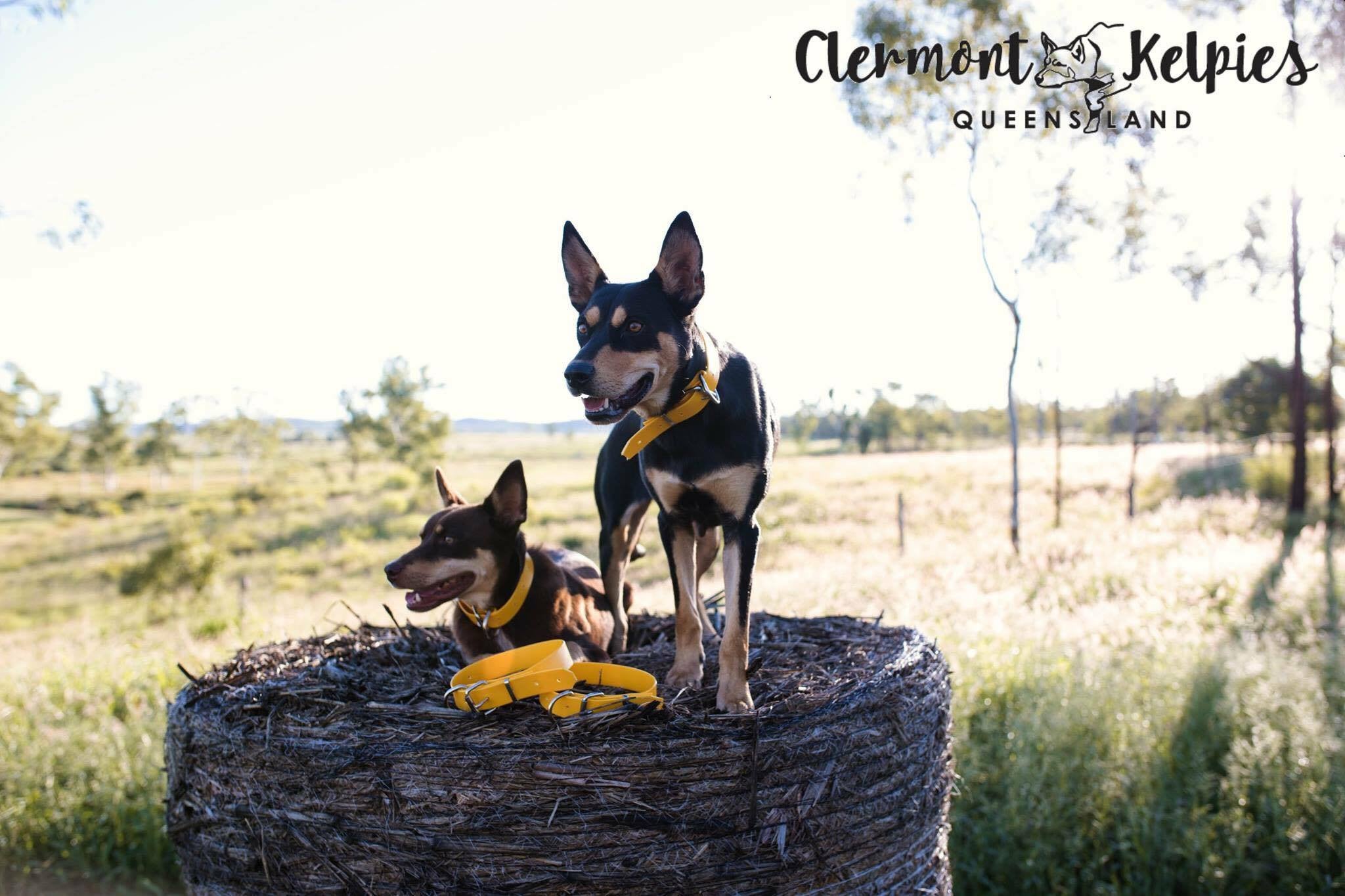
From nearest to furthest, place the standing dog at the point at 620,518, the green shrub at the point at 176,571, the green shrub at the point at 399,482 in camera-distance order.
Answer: the standing dog at the point at 620,518, the green shrub at the point at 176,571, the green shrub at the point at 399,482

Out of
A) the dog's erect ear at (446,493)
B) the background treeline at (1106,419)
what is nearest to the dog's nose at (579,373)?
the dog's erect ear at (446,493)

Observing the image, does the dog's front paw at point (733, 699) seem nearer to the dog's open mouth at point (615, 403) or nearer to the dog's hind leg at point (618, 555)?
the dog's open mouth at point (615, 403)

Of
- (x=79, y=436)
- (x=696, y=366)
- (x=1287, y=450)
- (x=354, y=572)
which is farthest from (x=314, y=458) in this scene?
(x=696, y=366)

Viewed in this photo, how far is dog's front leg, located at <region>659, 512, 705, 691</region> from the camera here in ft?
10.0

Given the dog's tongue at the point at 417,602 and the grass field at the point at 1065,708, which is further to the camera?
the grass field at the point at 1065,708

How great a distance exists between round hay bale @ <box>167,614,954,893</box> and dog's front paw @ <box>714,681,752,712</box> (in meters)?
0.07

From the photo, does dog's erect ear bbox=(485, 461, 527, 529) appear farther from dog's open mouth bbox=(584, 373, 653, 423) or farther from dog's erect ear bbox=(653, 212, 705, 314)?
dog's erect ear bbox=(653, 212, 705, 314)

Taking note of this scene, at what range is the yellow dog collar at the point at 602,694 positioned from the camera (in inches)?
96.0

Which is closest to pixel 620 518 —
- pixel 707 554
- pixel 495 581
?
pixel 707 554

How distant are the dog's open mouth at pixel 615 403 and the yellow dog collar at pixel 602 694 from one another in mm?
737

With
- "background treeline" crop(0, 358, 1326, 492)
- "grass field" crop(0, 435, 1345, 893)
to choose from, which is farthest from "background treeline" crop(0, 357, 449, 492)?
"grass field" crop(0, 435, 1345, 893)

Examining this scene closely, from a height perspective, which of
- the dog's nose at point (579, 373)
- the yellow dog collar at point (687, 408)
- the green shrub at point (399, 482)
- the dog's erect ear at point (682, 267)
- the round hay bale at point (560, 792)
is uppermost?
the dog's erect ear at point (682, 267)

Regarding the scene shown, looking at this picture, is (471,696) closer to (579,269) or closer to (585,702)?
(585,702)

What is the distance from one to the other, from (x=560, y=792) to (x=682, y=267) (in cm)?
155
